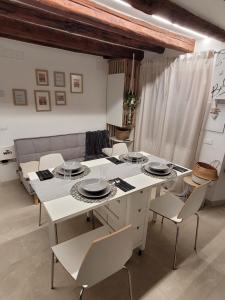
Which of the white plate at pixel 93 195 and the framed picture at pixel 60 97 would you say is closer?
the white plate at pixel 93 195

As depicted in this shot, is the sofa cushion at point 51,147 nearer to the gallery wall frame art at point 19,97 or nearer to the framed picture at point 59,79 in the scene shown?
the gallery wall frame art at point 19,97

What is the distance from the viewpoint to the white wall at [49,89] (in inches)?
112

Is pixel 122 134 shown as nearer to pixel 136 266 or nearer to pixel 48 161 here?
pixel 48 161

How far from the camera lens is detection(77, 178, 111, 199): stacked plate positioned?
136cm

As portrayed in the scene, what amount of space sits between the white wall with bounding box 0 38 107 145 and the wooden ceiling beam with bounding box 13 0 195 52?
1469 mm

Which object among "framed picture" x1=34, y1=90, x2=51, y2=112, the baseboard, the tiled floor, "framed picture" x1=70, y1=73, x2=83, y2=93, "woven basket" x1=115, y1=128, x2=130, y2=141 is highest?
"framed picture" x1=70, y1=73, x2=83, y2=93

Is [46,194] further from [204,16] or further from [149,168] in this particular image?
[204,16]

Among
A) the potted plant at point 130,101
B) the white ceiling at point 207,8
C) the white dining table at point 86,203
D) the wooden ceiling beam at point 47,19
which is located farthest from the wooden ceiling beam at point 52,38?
the white dining table at point 86,203

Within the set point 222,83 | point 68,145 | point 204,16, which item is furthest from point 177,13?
point 68,145

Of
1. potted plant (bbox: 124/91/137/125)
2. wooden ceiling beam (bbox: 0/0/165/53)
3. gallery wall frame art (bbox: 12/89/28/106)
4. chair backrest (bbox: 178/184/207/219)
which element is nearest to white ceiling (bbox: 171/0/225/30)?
wooden ceiling beam (bbox: 0/0/165/53)

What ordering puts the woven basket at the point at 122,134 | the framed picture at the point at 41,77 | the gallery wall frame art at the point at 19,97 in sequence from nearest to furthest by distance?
the gallery wall frame art at the point at 19,97
the framed picture at the point at 41,77
the woven basket at the point at 122,134

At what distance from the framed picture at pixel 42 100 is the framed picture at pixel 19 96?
18cm

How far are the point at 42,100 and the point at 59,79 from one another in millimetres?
490

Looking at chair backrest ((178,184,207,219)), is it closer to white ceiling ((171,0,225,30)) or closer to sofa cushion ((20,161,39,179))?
A: white ceiling ((171,0,225,30))
